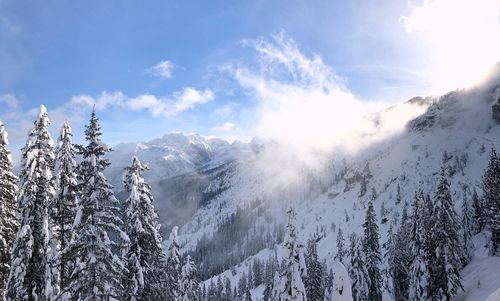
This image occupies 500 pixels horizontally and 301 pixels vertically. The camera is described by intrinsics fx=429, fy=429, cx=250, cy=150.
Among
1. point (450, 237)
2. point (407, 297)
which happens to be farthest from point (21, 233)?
point (407, 297)

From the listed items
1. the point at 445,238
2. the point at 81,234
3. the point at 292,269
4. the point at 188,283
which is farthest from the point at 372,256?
the point at 81,234

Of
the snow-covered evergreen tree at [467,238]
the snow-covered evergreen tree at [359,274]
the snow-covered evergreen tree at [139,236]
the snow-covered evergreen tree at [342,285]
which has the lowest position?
the snow-covered evergreen tree at [467,238]

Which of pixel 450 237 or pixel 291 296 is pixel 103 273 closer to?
pixel 291 296

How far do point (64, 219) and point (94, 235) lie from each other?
20.3ft

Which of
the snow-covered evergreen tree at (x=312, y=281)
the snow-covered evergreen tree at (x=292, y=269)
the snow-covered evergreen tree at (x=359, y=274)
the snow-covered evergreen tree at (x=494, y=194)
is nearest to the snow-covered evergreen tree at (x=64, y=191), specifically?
the snow-covered evergreen tree at (x=292, y=269)

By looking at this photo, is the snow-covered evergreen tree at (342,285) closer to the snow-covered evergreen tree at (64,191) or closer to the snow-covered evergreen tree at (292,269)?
the snow-covered evergreen tree at (292,269)

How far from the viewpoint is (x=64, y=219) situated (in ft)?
86.6

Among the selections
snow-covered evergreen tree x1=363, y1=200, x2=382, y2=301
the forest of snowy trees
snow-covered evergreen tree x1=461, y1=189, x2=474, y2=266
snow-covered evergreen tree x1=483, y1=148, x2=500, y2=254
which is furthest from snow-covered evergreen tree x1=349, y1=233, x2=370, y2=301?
snow-covered evergreen tree x1=461, y1=189, x2=474, y2=266

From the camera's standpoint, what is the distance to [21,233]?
25.6m

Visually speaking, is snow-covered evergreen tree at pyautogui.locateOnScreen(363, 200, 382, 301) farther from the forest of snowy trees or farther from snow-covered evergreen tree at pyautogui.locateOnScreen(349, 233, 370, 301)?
the forest of snowy trees

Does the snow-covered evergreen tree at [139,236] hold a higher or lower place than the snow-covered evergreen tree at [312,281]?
higher

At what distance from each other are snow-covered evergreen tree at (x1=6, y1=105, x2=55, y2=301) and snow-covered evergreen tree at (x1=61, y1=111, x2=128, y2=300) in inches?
200

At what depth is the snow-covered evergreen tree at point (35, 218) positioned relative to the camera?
25906mm

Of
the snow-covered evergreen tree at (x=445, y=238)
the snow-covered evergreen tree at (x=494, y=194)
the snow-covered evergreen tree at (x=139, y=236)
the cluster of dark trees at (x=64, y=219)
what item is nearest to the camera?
the cluster of dark trees at (x=64, y=219)
